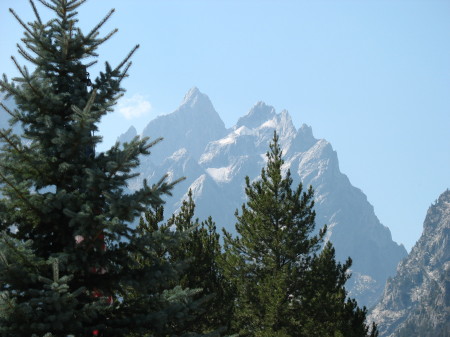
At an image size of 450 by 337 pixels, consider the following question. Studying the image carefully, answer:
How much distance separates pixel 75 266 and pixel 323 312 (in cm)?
1501

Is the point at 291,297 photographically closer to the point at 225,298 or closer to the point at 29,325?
the point at 225,298

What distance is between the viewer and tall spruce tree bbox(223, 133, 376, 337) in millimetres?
21734

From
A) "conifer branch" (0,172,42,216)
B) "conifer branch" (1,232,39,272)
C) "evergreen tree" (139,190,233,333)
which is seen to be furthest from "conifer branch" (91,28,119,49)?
"evergreen tree" (139,190,233,333)

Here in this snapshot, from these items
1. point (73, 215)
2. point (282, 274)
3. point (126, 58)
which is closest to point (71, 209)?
point (73, 215)

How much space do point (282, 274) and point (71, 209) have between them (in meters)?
14.9

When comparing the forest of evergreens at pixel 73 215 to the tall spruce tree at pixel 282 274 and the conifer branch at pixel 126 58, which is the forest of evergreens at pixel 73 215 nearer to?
the conifer branch at pixel 126 58

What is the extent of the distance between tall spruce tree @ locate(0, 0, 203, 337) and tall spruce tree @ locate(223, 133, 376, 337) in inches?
498

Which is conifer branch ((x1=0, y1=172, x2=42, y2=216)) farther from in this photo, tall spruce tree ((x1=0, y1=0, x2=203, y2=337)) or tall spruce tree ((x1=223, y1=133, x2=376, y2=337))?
tall spruce tree ((x1=223, y1=133, x2=376, y2=337))

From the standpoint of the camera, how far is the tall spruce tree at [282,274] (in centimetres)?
2173

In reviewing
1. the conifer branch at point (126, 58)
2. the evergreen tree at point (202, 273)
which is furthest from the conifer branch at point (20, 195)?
the evergreen tree at point (202, 273)

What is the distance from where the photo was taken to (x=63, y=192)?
8680mm

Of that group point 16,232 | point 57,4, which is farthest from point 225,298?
point 57,4

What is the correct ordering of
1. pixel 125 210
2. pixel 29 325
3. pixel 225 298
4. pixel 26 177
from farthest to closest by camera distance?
pixel 225 298 < pixel 26 177 < pixel 125 210 < pixel 29 325

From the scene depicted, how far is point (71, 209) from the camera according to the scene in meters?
8.86
